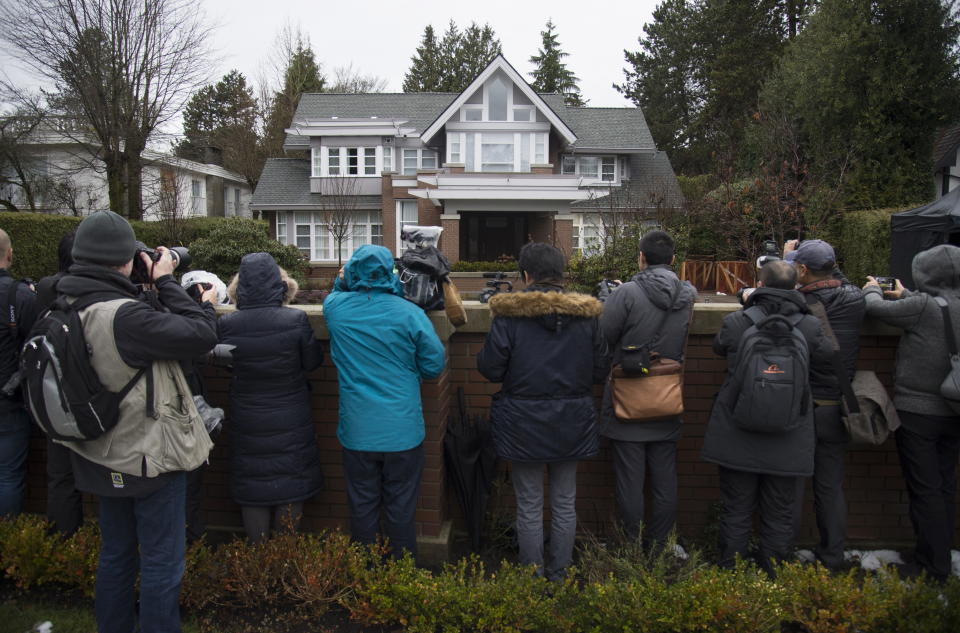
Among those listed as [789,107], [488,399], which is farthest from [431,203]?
[488,399]

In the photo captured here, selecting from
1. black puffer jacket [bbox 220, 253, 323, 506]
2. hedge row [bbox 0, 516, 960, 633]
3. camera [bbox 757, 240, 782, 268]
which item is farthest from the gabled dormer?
hedge row [bbox 0, 516, 960, 633]

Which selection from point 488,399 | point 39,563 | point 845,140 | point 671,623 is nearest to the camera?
point 671,623

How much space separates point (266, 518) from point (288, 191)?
29.7 m

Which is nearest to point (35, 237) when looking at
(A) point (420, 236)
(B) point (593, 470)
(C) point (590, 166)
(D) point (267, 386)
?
(D) point (267, 386)

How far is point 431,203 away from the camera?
94.3 ft

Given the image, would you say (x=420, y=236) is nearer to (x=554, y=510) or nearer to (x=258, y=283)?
(x=258, y=283)

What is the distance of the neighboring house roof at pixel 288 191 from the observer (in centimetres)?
3059

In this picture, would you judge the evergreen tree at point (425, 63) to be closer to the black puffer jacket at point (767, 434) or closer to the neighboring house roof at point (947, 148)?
the neighboring house roof at point (947, 148)

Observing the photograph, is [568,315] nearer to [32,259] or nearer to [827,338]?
[827,338]

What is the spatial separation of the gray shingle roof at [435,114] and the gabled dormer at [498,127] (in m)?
2.88

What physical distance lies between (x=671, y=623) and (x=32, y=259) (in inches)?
773

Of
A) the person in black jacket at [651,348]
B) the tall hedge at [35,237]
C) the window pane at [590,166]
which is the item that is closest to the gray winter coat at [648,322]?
the person in black jacket at [651,348]

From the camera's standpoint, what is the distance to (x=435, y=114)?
33.7 metres

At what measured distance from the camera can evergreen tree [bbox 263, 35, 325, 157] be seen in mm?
42062
